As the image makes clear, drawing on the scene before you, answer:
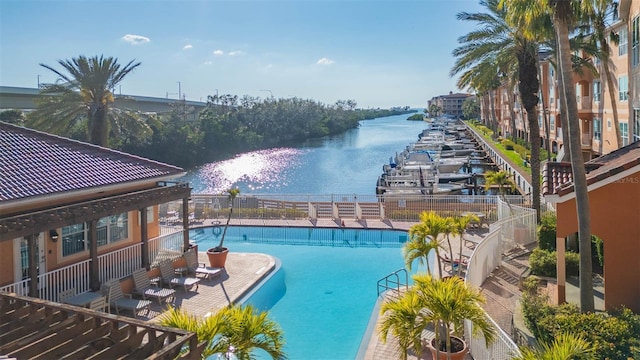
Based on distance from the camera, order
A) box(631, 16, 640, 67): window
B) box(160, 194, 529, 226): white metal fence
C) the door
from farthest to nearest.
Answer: box(160, 194, 529, 226): white metal fence, box(631, 16, 640, 67): window, the door

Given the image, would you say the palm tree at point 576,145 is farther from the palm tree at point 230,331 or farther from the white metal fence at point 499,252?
the palm tree at point 230,331

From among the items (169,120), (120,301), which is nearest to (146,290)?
(120,301)

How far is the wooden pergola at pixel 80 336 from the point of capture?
6.26m

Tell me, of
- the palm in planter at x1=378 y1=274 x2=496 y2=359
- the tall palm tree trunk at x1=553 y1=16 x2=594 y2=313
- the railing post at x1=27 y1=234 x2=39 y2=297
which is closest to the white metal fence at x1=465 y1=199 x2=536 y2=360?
the palm in planter at x1=378 y1=274 x2=496 y2=359

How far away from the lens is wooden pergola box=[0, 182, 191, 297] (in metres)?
11.6

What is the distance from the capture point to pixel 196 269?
16719 millimetres

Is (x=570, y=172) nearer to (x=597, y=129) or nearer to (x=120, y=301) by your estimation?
(x=120, y=301)

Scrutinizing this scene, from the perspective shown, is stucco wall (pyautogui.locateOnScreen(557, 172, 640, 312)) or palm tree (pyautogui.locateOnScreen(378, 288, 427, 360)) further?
stucco wall (pyautogui.locateOnScreen(557, 172, 640, 312))

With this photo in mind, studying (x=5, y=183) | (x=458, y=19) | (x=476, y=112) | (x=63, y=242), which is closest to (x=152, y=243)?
(x=63, y=242)

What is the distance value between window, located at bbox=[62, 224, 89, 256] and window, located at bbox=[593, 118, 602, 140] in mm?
32541

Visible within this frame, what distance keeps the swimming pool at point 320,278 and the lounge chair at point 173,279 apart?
2.01 meters

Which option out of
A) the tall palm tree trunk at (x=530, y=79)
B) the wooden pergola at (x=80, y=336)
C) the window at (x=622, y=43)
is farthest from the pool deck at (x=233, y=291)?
the window at (x=622, y=43)

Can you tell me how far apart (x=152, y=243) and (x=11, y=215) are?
5.25 m

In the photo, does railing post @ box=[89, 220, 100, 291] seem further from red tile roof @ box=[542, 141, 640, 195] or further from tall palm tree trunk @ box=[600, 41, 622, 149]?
tall palm tree trunk @ box=[600, 41, 622, 149]
